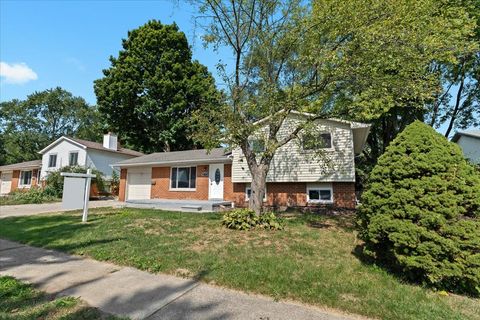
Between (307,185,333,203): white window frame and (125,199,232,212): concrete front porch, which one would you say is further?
(125,199,232,212): concrete front porch

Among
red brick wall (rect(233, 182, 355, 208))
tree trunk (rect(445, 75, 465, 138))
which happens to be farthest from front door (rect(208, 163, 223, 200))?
tree trunk (rect(445, 75, 465, 138))

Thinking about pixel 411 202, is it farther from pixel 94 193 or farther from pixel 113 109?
pixel 113 109

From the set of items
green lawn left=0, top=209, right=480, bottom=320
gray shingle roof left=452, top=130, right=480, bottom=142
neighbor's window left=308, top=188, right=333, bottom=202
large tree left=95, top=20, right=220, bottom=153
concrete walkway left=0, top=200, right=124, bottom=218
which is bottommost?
green lawn left=0, top=209, right=480, bottom=320

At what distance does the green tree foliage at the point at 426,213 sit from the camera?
436 centimetres

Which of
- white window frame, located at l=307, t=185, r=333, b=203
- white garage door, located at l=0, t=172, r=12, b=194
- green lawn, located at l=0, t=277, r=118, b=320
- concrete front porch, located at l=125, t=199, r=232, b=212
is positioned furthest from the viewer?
white garage door, located at l=0, t=172, r=12, b=194

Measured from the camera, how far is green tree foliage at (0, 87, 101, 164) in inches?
1790

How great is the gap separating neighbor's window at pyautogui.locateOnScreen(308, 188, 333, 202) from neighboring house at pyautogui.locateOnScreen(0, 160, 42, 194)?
2837cm

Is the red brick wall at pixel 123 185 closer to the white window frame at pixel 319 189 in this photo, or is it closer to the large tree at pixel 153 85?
the large tree at pixel 153 85

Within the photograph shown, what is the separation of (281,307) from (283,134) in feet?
39.0

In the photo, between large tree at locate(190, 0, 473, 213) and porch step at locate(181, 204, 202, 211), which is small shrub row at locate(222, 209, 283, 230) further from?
porch step at locate(181, 204, 202, 211)

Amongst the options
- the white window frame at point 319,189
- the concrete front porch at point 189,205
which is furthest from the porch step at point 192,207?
the white window frame at point 319,189

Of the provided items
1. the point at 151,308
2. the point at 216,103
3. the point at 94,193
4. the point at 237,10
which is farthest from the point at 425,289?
the point at 94,193

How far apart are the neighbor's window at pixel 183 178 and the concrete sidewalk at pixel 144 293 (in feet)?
38.8

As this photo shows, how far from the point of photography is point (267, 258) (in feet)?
19.1
